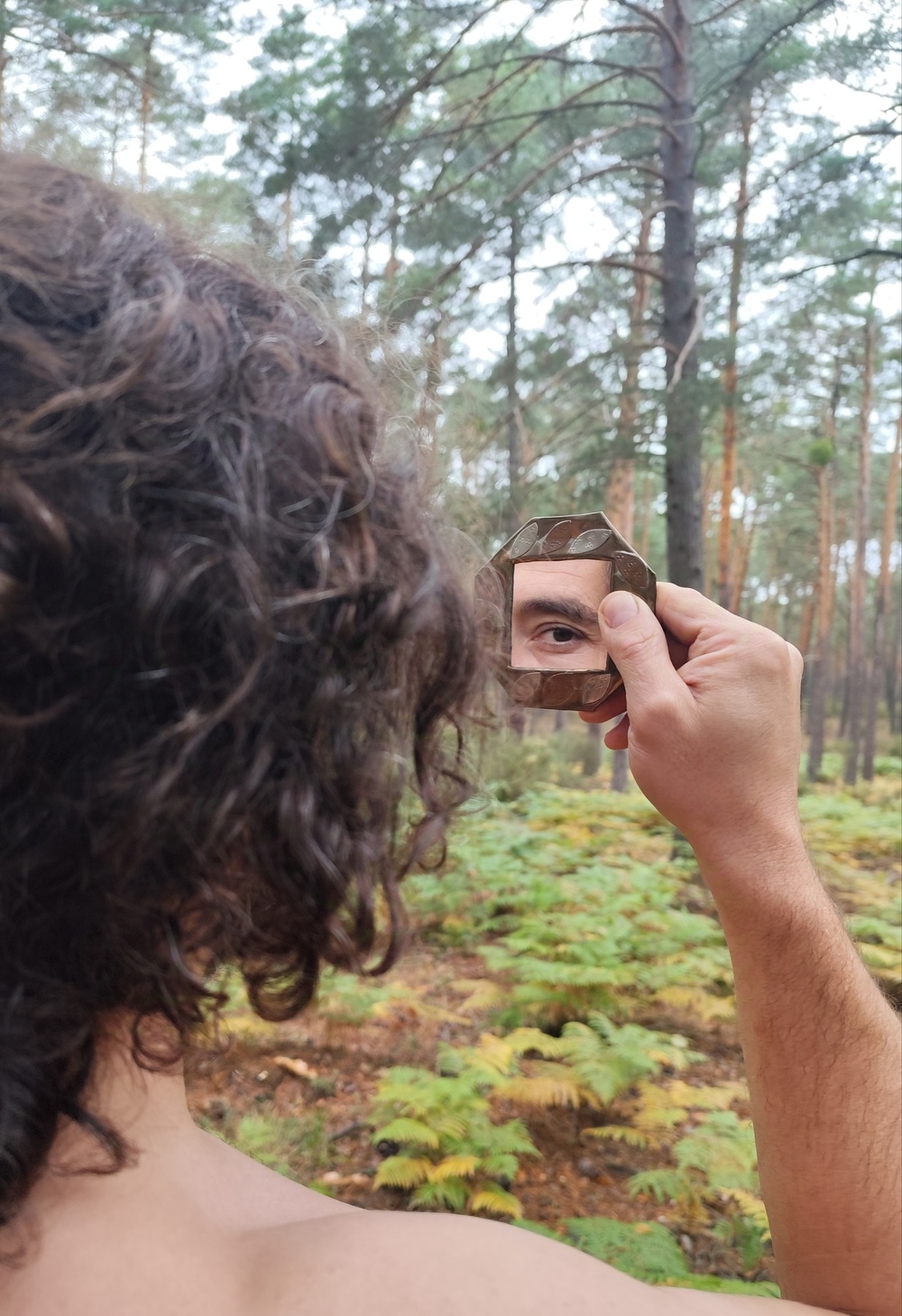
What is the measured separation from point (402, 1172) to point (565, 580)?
7.40ft

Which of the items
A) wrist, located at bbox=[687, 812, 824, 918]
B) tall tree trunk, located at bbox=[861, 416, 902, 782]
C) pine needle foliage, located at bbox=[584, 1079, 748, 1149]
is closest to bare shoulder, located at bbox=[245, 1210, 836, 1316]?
wrist, located at bbox=[687, 812, 824, 918]

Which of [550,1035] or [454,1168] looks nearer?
[454,1168]

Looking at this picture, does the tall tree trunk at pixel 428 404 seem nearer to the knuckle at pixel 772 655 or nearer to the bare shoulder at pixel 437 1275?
the knuckle at pixel 772 655

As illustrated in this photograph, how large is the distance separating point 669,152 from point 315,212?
8.91 ft

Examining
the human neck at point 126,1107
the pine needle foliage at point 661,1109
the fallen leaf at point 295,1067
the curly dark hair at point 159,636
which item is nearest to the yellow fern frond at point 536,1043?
the pine needle foliage at point 661,1109

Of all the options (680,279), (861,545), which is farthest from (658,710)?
(861,545)

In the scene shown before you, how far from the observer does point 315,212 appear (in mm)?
6051

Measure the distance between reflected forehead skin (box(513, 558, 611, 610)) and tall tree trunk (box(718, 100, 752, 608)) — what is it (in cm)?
243

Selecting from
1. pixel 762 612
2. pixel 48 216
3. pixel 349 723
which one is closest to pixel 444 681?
pixel 349 723

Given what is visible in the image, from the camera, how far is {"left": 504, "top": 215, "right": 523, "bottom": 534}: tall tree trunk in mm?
5645

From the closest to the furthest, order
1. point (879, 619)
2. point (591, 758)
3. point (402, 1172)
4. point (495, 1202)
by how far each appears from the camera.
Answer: point (495, 1202) → point (402, 1172) → point (591, 758) → point (879, 619)

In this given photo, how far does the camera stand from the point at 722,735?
128 centimetres

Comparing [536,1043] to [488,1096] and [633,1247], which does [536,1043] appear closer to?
[488,1096]

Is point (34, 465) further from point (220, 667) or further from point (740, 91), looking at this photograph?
point (740, 91)
